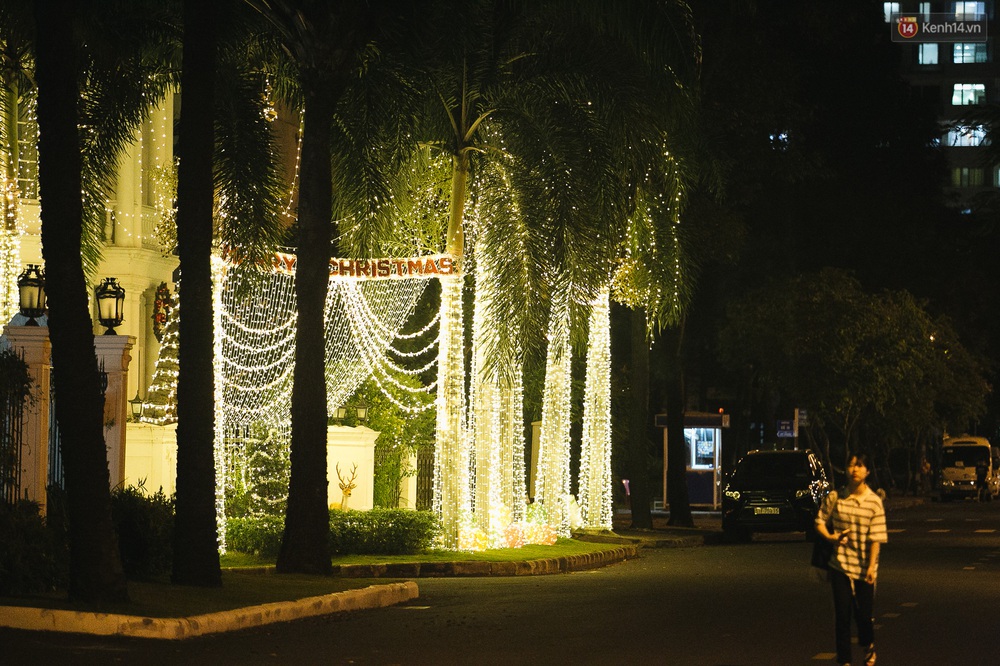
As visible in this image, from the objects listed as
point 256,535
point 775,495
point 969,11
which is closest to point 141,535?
point 256,535

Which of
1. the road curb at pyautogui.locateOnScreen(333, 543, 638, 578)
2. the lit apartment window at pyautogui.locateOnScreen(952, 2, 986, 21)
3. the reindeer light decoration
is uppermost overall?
the lit apartment window at pyautogui.locateOnScreen(952, 2, 986, 21)

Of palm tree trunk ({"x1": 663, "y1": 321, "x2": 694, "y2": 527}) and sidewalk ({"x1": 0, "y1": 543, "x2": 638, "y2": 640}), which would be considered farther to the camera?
palm tree trunk ({"x1": 663, "y1": 321, "x2": 694, "y2": 527})

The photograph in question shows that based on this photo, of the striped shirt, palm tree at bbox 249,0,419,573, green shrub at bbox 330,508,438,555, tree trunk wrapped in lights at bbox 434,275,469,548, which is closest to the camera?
the striped shirt

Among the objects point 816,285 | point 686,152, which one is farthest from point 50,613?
point 816,285

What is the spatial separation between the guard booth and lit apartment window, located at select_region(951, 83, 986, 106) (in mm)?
113553

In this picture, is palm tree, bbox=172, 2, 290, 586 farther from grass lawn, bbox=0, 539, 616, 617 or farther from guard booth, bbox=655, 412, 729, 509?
guard booth, bbox=655, 412, 729, 509

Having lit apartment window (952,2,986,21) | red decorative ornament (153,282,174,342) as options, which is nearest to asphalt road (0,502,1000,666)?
red decorative ornament (153,282,174,342)

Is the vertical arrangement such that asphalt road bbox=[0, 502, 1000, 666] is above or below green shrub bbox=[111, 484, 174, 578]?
below

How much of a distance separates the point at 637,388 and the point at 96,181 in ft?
50.8

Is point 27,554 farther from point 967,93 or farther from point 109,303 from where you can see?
point 967,93

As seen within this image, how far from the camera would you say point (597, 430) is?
28250 millimetres

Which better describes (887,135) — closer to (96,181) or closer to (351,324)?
(351,324)

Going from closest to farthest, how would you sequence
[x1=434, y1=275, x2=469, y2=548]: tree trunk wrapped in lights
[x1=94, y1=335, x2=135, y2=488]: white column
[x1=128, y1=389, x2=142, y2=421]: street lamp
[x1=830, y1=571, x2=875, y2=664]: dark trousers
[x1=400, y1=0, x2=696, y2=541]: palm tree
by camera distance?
[x1=830, y1=571, x2=875, y2=664]: dark trousers
[x1=94, y1=335, x2=135, y2=488]: white column
[x1=400, y1=0, x2=696, y2=541]: palm tree
[x1=434, y1=275, x2=469, y2=548]: tree trunk wrapped in lights
[x1=128, y1=389, x2=142, y2=421]: street lamp

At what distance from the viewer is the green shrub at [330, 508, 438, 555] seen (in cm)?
2209
